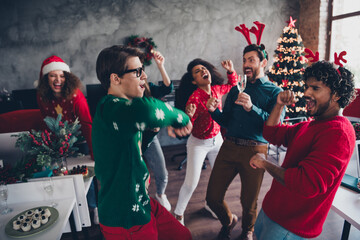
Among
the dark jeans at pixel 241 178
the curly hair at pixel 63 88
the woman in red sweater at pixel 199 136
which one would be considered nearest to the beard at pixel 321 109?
the dark jeans at pixel 241 178

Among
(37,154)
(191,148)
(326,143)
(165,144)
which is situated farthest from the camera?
(165,144)

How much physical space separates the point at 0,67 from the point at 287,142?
522cm

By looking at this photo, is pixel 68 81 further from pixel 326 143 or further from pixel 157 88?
pixel 326 143

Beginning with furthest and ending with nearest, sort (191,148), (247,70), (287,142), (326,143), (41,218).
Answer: (191,148) < (247,70) < (287,142) < (41,218) < (326,143)

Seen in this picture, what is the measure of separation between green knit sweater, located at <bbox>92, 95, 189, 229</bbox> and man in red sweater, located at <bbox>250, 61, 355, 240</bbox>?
0.58m

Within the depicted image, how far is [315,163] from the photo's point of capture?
0.97 meters

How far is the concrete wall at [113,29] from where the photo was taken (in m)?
4.31

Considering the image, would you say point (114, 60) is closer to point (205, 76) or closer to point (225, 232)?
point (205, 76)

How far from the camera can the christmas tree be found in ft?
14.7

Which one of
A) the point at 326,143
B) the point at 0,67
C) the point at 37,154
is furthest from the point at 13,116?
the point at 326,143

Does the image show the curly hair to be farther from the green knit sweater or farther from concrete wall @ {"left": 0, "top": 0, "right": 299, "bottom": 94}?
concrete wall @ {"left": 0, "top": 0, "right": 299, "bottom": 94}

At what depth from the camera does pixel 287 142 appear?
4.51 feet

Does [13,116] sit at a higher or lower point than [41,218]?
higher

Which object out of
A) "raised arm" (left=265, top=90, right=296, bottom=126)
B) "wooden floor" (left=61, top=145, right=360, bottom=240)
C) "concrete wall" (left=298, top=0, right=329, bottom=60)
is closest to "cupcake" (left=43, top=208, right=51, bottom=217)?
"wooden floor" (left=61, top=145, right=360, bottom=240)
